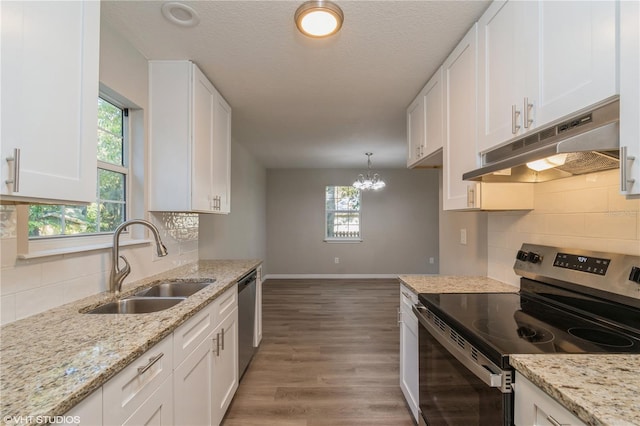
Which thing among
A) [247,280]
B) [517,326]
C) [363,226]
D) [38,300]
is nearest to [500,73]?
[517,326]

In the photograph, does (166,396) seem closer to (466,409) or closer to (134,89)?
(466,409)

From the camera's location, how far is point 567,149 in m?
0.88

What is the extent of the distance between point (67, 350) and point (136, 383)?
230 mm

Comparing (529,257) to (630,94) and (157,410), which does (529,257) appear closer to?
(630,94)

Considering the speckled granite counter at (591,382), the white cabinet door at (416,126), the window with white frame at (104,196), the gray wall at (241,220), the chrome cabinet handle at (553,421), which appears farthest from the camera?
the gray wall at (241,220)

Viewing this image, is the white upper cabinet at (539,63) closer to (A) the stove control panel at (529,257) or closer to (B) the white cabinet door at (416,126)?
(A) the stove control panel at (529,257)

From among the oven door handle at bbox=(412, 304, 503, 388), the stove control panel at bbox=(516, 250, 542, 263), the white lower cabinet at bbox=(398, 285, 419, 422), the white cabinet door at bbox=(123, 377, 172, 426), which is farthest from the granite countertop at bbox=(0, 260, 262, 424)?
the stove control panel at bbox=(516, 250, 542, 263)

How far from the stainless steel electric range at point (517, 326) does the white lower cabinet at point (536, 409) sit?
0.10 feet

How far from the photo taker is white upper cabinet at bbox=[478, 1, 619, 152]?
906mm

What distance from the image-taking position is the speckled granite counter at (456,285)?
1737 mm

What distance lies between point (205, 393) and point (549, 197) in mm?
2106

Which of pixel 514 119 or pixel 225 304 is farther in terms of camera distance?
pixel 225 304

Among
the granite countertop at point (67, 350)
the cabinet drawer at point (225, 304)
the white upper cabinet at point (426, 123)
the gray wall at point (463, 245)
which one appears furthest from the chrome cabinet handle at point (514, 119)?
the cabinet drawer at point (225, 304)

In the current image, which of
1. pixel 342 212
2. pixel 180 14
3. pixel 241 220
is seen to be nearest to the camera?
pixel 180 14
